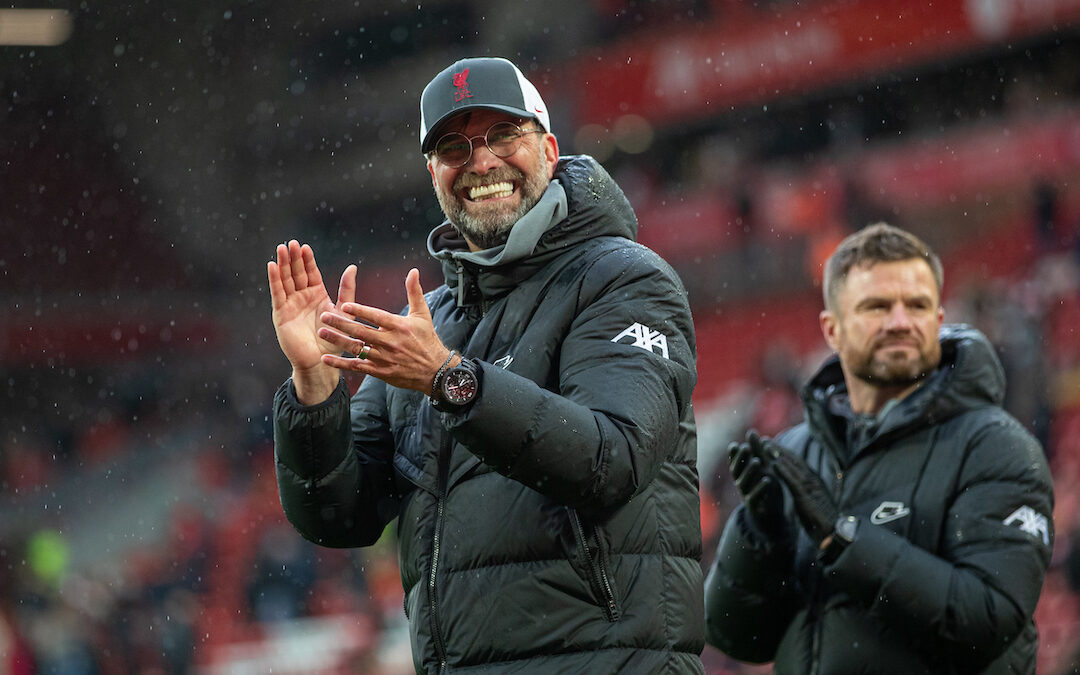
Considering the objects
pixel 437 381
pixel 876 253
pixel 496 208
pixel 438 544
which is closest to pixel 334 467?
pixel 438 544

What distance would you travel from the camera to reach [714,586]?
3295mm

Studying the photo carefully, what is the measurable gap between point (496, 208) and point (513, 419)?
1.85 feet

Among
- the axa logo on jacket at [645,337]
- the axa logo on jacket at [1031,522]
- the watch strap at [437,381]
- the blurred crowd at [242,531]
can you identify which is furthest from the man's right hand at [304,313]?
the blurred crowd at [242,531]

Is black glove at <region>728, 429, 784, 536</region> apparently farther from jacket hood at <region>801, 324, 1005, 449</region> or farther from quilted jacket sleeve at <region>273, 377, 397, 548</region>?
quilted jacket sleeve at <region>273, 377, 397, 548</region>

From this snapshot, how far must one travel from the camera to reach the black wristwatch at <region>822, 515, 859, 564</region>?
2930mm

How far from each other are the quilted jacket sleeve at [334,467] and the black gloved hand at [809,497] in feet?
2.97

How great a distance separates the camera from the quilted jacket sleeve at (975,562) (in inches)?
111

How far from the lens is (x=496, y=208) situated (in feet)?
8.36

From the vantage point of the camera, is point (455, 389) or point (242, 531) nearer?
point (455, 389)

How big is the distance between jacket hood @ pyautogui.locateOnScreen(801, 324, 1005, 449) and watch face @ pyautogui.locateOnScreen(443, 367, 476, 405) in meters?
1.31

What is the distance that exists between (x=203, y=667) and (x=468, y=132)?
997cm

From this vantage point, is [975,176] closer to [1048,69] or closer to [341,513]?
[1048,69]

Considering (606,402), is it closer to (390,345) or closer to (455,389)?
(455,389)

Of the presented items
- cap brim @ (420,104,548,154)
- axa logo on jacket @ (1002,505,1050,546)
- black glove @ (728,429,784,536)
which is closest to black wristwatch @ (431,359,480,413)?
cap brim @ (420,104,548,154)
